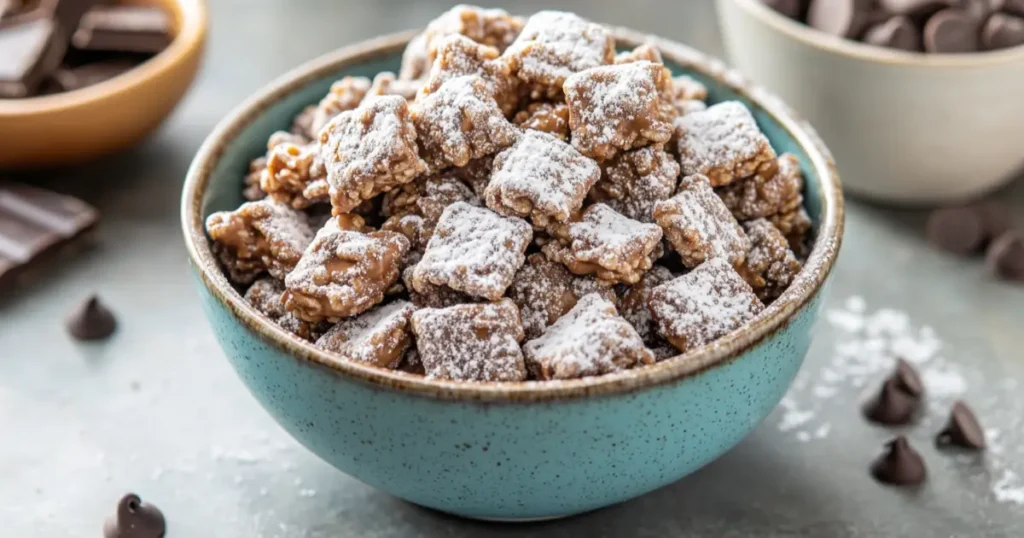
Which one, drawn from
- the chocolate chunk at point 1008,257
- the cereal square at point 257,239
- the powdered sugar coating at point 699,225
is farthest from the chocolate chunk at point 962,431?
the cereal square at point 257,239

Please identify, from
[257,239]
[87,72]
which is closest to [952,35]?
[257,239]

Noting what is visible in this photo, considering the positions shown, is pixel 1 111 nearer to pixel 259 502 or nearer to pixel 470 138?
pixel 259 502

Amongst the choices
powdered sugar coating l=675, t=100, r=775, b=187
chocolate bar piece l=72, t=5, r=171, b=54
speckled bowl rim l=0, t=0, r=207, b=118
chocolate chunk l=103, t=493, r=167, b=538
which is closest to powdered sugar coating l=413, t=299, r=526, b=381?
powdered sugar coating l=675, t=100, r=775, b=187

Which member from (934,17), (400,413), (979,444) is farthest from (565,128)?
(934,17)

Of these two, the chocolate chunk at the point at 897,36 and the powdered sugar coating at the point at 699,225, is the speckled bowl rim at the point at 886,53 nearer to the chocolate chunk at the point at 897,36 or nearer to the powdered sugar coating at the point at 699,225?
the chocolate chunk at the point at 897,36

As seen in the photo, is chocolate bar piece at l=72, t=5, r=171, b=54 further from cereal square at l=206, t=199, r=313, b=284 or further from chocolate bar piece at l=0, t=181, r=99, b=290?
cereal square at l=206, t=199, r=313, b=284
